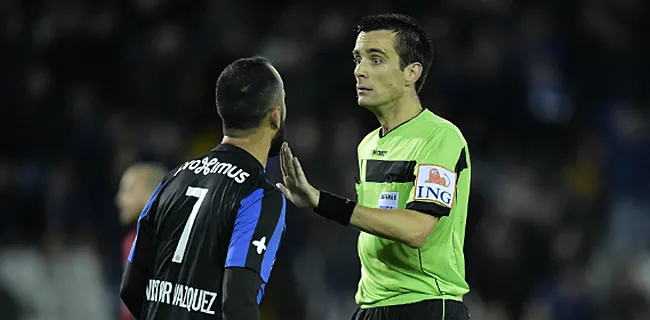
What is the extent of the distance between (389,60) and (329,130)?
4.77 metres

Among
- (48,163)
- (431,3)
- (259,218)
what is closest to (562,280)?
(431,3)

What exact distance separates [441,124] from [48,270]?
5.16 metres

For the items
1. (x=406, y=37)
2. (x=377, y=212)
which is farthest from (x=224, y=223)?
(x=406, y=37)

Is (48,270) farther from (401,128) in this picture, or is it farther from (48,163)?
(401,128)

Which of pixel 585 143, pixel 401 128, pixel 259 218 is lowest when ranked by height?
pixel 259 218

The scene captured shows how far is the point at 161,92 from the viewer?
31.3ft

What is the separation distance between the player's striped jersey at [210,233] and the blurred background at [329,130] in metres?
4.58

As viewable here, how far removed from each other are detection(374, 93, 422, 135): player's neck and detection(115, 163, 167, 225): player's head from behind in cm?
269

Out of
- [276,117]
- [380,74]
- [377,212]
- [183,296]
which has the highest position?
[380,74]

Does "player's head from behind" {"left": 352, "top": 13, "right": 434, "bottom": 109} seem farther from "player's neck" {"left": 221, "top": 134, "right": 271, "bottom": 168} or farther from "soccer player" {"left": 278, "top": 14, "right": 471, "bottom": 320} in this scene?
"player's neck" {"left": 221, "top": 134, "right": 271, "bottom": 168}

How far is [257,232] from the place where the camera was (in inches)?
130

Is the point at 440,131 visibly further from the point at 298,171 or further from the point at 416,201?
the point at 298,171

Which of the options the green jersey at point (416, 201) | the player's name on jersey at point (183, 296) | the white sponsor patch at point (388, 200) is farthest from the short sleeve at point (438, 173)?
the player's name on jersey at point (183, 296)

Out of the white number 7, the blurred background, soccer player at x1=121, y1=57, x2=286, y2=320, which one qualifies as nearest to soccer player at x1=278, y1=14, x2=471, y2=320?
soccer player at x1=121, y1=57, x2=286, y2=320
